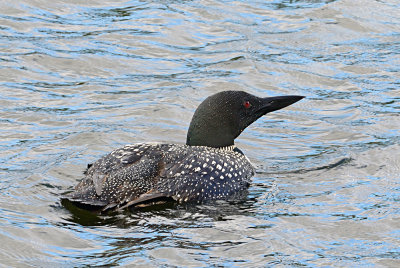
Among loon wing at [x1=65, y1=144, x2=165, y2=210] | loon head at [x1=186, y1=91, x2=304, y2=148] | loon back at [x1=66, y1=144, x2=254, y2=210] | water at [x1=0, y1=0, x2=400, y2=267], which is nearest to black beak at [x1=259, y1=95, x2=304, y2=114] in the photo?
loon head at [x1=186, y1=91, x2=304, y2=148]

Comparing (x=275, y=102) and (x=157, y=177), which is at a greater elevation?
(x=275, y=102)

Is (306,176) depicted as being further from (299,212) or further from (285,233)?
(285,233)

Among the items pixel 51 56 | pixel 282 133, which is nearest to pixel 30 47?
pixel 51 56

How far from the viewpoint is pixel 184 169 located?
6.00 metres

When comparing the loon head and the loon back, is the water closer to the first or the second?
the loon back

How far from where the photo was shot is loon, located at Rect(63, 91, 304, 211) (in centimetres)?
573

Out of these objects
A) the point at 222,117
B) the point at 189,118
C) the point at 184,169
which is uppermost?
the point at 222,117

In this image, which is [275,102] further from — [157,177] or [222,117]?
[157,177]

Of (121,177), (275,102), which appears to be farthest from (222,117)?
(121,177)

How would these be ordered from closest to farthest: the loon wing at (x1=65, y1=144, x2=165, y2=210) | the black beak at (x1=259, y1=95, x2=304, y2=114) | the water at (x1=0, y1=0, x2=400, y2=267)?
the water at (x1=0, y1=0, x2=400, y2=267)
the loon wing at (x1=65, y1=144, x2=165, y2=210)
the black beak at (x1=259, y1=95, x2=304, y2=114)

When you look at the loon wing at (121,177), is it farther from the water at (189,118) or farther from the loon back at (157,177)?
the water at (189,118)

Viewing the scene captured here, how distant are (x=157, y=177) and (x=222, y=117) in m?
0.92

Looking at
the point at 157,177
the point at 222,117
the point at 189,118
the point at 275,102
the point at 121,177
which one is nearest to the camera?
the point at 121,177

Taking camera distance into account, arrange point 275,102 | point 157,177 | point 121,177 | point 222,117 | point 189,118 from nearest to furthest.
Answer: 1. point 121,177
2. point 157,177
3. point 222,117
4. point 275,102
5. point 189,118
